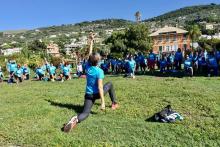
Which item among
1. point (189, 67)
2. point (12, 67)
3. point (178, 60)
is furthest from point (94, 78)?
point (12, 67)

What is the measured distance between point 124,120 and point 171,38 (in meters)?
106

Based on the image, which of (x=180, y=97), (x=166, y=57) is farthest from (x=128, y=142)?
(x=166, y=57)

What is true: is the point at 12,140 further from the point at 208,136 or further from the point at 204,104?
the point at 204,104

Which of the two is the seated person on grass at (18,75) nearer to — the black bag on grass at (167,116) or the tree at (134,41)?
the black bag on grass at (167,116)

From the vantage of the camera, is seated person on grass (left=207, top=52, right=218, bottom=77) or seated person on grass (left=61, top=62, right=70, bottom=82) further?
seated person on grass (left=61, top=62, right=70, bottom=82)

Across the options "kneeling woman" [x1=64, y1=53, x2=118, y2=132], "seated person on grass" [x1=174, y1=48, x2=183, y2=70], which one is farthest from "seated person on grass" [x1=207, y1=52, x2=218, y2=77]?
"kneeling woman" [x1=64, y1=53, x2=118, y2=132]

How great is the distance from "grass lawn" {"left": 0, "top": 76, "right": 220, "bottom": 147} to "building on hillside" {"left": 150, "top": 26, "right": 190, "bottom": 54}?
99994 millimetres

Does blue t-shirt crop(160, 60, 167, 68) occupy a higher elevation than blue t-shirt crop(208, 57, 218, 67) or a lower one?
lower

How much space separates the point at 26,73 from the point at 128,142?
2256 centimetres

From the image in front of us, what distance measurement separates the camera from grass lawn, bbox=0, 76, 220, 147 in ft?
35.5

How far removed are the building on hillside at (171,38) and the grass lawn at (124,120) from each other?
100.0 metres

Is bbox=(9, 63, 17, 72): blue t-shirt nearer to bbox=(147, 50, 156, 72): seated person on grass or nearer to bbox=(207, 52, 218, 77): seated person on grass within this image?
bbox=(147, 50, 156, 72): seated person on grass

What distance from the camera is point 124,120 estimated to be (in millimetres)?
12609

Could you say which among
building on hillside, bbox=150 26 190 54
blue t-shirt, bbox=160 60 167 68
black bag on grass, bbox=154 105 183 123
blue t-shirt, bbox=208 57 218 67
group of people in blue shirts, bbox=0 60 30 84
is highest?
blue t-shirt, bbox=208 57 218 67
